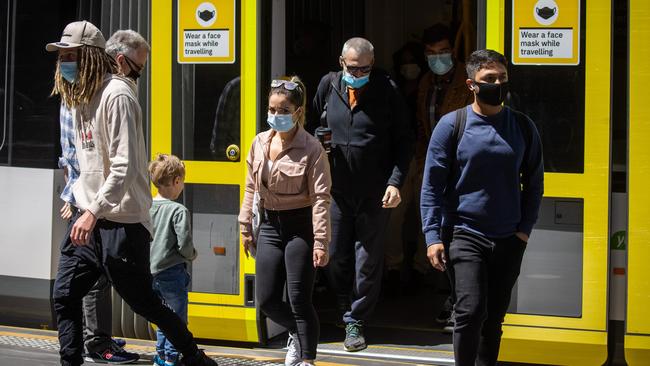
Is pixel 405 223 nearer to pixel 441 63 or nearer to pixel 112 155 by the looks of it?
pixel 441 63

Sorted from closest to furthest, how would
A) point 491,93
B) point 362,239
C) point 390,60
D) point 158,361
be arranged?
1. point 491,93
2. point 158,361
3. point 362,239
4. point 390,60

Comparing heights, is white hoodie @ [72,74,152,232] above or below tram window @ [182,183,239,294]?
above

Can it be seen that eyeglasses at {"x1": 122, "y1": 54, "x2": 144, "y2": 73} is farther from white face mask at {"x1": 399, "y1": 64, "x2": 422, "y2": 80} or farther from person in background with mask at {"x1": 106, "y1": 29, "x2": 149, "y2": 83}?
white face mask at {"x1": 399, "y1": 64, "x2": 422, "y2": 80}

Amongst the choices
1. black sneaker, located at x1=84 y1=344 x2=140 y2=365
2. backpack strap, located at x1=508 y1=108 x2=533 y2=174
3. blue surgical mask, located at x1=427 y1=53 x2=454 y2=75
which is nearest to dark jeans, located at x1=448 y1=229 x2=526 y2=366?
backpack strap, located at x1=508 y1=108 x2=533 y2=174

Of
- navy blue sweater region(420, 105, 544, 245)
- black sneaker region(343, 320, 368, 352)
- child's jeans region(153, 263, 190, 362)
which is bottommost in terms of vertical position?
black sneaker region(343, 320, 368, 352)

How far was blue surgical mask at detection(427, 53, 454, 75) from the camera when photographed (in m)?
6.68

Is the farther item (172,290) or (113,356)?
(113,356)

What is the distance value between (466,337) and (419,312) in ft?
8.65

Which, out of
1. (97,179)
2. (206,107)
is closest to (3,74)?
(206,107)

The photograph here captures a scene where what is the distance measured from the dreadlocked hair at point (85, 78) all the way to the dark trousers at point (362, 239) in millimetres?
1816

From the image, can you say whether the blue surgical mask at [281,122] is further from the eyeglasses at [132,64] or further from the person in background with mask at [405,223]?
the person in background with mask at [405,223]

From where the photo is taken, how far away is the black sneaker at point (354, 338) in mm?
6098

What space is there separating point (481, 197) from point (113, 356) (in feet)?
8.01

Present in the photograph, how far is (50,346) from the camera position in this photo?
622 centimetres
